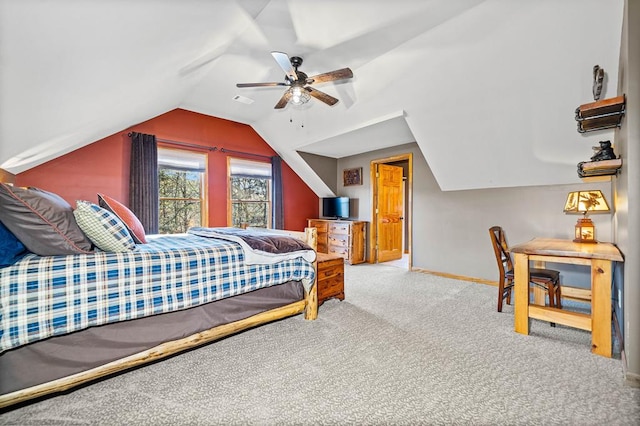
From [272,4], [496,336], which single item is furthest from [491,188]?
[272,4]

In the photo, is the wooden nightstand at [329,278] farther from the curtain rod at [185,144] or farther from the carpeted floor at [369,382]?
the curtain rod at [185,144]

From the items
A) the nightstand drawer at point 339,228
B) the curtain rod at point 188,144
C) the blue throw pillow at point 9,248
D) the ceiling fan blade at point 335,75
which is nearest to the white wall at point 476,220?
the nightstand drawer at point 339,228

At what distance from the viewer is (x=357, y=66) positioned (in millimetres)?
3375

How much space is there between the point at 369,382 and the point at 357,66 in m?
3.25

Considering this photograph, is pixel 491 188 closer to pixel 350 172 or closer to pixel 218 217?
pixel 350 172

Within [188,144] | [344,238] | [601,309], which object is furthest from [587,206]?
[188,144]

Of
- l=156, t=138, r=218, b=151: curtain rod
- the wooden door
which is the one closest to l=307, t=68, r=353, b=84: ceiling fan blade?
l=156, t=138, r=218, b=151: curtain rod

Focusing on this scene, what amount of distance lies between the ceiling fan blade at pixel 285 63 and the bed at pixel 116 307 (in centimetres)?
162

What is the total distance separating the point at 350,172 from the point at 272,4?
156 inches

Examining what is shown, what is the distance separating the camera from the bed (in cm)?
140

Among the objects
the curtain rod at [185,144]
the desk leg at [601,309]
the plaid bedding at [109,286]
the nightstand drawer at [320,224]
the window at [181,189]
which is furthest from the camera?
the nightstand drawer at [320,224]

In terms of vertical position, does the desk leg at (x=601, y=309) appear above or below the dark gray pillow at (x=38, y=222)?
below

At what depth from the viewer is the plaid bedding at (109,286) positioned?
4.58ft

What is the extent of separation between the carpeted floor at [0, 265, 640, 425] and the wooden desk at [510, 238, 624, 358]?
13 cm
